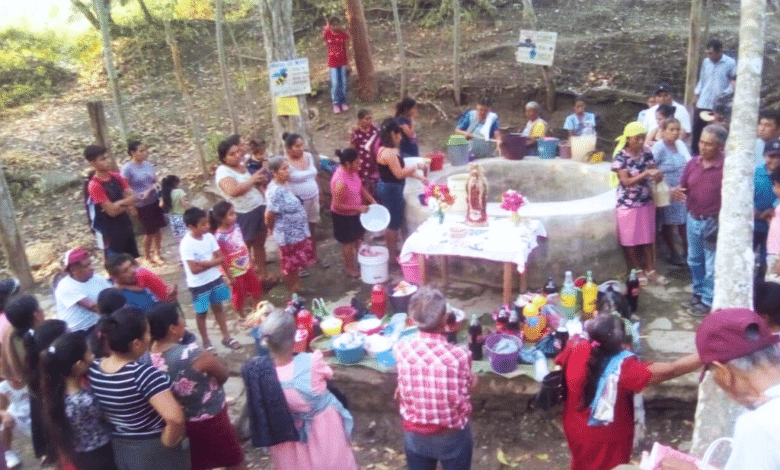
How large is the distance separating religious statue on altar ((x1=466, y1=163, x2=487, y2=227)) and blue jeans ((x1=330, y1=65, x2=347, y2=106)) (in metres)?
6.66

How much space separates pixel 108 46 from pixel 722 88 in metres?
9.11

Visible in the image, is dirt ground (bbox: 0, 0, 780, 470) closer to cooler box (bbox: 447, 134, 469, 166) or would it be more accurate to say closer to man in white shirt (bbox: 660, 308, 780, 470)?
cooler box (bbox: 447, 134, 469, 166)

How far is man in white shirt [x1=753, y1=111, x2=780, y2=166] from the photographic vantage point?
5724 mm

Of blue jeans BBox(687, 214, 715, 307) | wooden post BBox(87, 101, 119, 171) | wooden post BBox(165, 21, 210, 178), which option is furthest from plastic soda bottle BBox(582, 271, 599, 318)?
wooden post BBox(165, 21, 210, 178)

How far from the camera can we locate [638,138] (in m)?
6.04

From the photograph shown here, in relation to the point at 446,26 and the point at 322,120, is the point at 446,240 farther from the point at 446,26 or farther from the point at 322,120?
the point at 446,26

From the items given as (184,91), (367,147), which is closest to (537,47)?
(367,147)

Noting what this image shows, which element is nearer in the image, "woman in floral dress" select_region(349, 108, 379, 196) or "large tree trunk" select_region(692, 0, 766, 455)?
"large tree trunk" select_region(692, 0, 766, 455)

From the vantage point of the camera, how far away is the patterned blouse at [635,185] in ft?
20.0

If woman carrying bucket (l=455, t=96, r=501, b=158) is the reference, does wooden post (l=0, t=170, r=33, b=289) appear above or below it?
below

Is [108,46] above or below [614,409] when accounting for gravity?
above

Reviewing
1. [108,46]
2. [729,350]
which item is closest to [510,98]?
[108,46]

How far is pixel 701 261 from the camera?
5879mm

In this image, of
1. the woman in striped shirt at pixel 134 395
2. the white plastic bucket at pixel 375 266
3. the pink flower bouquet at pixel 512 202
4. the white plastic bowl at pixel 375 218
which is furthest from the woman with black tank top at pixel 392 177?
the woman in striped shirt at pixel 134 395
